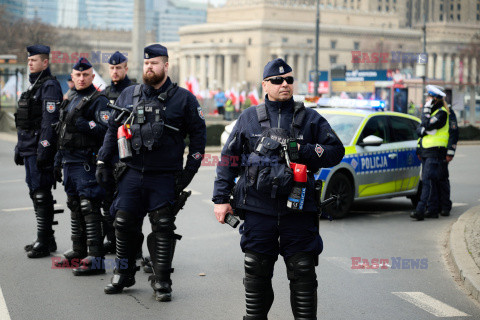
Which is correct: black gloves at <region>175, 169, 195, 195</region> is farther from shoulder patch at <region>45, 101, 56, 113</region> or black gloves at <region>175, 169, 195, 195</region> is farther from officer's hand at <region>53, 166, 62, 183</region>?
shoulder patch at <region>45, 101, 56, 113</region>

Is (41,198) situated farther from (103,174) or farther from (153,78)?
(153,78)

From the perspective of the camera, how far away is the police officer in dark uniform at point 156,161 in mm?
6211

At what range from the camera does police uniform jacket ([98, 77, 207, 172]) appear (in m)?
6.23

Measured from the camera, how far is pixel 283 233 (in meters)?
4.95

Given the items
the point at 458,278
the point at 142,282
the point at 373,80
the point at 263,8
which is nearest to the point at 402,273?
the point at 458,278

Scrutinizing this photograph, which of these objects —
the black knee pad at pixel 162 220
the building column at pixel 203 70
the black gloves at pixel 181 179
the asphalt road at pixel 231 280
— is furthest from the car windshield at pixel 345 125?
the building column at pixel 203 70

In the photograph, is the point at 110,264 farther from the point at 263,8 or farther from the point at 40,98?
the point at 263,8

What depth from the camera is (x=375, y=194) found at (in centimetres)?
1170

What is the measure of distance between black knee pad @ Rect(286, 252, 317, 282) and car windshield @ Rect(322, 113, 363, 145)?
6.58 m

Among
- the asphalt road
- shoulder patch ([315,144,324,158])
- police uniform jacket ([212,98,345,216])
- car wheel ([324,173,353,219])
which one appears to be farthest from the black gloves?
car wheel ([324,173,353,219])

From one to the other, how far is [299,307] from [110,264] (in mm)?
3213

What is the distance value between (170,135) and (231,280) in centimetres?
162

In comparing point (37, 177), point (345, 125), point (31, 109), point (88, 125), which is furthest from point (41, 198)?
point (345, 125)

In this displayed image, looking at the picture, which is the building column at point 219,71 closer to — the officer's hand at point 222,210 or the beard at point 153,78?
the beard at point 153,78
